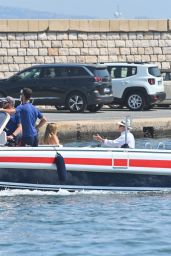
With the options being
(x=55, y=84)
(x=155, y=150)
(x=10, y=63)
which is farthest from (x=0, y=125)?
(x=10, y=63)

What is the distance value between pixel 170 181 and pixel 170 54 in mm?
29461

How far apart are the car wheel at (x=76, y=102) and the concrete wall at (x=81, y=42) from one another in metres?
8.88

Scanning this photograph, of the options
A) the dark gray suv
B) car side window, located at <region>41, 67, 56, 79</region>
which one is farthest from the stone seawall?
car side window, located at <region>41, 67, 56, 79</region>

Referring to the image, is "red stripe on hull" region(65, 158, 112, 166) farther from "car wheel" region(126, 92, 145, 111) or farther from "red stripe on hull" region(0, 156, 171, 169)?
"car wheel" region(126, 92, 145, 111)

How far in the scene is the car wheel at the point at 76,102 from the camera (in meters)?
37.7

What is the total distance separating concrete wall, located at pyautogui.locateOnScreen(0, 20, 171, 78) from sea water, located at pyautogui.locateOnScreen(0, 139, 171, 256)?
27156 millimetres

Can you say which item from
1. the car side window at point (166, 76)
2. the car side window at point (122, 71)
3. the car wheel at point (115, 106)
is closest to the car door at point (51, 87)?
the car side window at point (122, 71)

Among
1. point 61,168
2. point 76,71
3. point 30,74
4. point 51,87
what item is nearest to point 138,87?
point 76,71

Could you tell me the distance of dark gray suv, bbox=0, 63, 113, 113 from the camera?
37.5 metres

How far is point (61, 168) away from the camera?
19.0 metres

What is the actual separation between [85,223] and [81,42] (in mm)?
30898

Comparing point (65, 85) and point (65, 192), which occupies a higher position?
point (65, 85)

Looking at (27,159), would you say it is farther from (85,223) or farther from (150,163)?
(85,223)

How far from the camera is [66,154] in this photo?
62.4 ft
